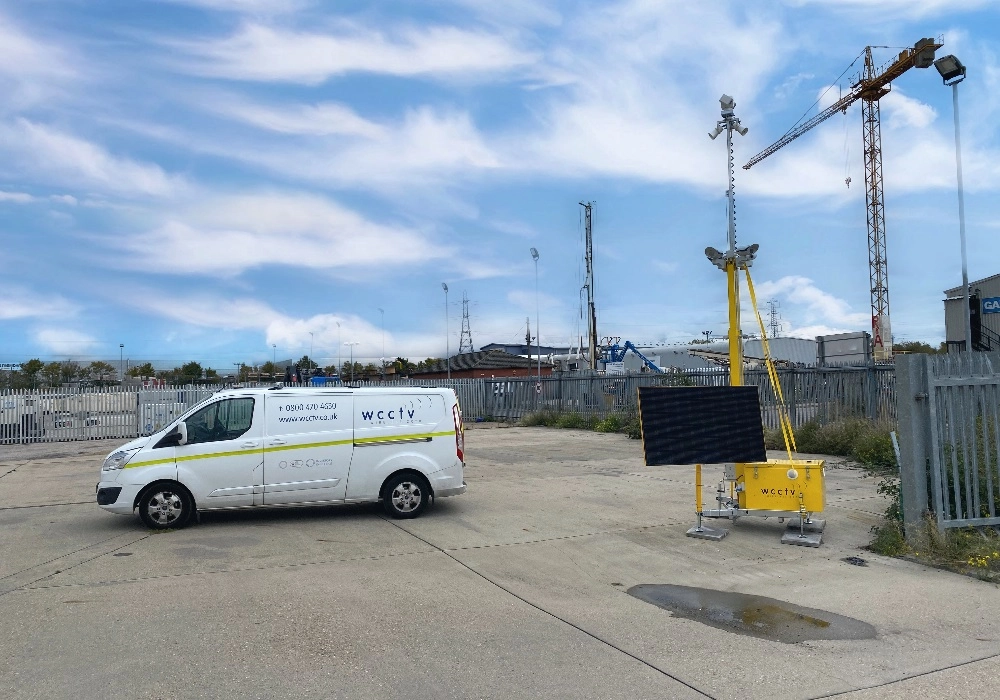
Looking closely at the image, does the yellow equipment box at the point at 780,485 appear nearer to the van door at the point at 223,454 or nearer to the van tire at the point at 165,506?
the van door at the point at 223,454

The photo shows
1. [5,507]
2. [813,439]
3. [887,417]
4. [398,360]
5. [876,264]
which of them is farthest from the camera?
[398,360]

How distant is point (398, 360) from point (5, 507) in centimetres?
7959

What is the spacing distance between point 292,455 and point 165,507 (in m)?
1.70

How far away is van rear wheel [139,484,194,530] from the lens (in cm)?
1048

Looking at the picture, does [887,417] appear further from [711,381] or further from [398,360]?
[398,360]

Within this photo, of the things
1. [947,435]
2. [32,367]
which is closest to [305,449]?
[947,435]

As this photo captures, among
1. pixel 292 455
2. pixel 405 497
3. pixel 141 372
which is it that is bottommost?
pixel 405 497

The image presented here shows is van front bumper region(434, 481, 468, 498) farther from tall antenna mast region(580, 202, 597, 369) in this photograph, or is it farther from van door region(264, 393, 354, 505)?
tall antenna mast region(580, 202, 597, 369)

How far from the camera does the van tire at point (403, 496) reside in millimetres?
11148

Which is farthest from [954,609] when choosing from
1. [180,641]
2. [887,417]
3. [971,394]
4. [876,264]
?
→ [876,264]

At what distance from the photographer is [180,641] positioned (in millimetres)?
5965

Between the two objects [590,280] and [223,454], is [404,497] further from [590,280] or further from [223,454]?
[590,280]

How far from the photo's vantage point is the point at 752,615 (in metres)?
6.73

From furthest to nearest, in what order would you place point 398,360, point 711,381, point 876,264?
point 398,360 < point 876,264 < point 711,381
